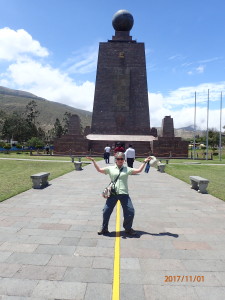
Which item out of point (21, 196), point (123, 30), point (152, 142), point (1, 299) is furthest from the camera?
point (123, 30)

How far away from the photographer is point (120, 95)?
1543 inches

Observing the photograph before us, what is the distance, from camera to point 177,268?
3891 mm

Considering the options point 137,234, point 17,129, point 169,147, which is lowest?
point 137,234

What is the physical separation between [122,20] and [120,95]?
1221 cm

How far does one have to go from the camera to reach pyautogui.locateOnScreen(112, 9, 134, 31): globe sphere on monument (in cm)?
4097

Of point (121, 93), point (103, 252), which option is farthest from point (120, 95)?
point (103, 252)

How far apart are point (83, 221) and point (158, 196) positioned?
391cm

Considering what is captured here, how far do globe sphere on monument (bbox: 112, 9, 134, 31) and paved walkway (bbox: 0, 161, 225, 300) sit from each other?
3943 cm

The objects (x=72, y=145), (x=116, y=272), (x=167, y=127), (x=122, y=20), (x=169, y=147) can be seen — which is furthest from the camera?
(x=122, y=20)

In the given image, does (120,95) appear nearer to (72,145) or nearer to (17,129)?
(72,145)

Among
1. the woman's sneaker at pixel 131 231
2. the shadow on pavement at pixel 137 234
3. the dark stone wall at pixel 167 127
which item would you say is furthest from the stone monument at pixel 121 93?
the woman's sneaker at pixel 131 231

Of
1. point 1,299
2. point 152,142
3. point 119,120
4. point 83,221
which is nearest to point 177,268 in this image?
point 1,299

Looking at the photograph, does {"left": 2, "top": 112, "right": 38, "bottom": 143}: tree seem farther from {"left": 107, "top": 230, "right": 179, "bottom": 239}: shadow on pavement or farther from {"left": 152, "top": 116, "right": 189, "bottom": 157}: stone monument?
{"left": 107, "top": 230, "right": 179, "bottom": 239}: shadow on pavement

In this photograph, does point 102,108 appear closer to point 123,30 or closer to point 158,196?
point 123,30
